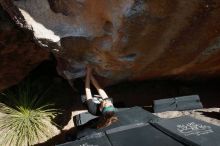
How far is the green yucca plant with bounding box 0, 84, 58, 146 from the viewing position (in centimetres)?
502

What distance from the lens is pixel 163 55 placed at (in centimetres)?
427

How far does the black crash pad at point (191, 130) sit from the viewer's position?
120 inches

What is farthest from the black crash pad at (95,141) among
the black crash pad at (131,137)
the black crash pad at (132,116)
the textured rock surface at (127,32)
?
the textured rock surface at (127,32)

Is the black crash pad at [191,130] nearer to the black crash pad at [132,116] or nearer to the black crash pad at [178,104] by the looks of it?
the black crash pad at [132,116]

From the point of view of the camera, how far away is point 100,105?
4027 mm

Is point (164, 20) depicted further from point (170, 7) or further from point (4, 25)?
point (4, 25)

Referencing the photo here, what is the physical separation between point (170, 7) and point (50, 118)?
2.42 m

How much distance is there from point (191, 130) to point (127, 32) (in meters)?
1.18

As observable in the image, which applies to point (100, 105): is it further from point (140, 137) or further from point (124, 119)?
point (140, 137)

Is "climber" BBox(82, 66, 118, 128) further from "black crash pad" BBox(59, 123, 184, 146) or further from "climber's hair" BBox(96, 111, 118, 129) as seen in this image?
"black crash pad" BBox(59, 123, 184, 146)

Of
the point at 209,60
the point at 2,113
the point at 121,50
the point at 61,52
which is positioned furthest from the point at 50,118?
the point at 209,60

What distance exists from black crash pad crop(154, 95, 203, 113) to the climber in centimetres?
53

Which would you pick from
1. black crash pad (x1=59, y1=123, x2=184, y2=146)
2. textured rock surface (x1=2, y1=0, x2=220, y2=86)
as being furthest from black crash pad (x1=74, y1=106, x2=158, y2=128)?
textured rock surface (x1=2, y1=0, x2=220, y2=86)

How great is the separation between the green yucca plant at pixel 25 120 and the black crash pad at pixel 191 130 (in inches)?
80.4
